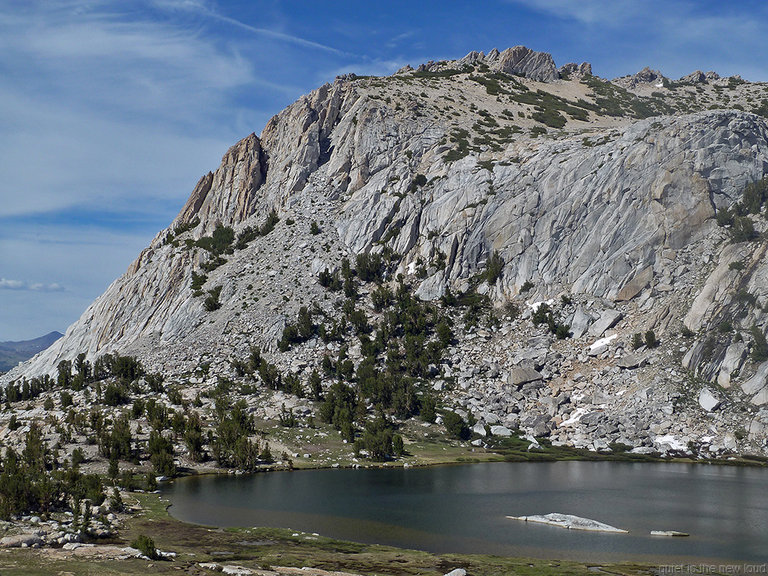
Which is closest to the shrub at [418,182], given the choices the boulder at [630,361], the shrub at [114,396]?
Answer: the boulder at [630,361]

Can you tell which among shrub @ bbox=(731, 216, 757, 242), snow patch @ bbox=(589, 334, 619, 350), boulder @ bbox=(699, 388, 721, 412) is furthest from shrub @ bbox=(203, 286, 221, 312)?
shrub @ bbox=(731, 216, 757, 242)

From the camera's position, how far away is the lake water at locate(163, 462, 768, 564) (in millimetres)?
48688

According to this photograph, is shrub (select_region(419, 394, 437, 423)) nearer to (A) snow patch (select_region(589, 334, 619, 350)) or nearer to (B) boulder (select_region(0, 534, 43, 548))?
(A) snow patch (select_region(589, 334, 619, 350))

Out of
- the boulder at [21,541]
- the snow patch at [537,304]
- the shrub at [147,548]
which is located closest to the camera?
the shrub at [147,548]

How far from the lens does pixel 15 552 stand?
129ft

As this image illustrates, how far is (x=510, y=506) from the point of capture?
63.0 m

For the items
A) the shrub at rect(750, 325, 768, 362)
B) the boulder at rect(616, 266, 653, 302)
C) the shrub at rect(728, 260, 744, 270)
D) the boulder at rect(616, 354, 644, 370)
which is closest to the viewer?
the shrub at rect(750, 325, 768, 362)

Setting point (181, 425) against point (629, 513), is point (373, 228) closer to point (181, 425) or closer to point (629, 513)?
point (181, 425)

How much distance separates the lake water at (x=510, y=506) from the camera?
48.7 meters

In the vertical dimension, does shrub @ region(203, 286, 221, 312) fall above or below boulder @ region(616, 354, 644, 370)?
above

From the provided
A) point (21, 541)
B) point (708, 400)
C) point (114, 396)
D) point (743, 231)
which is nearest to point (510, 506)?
point (21, 541)

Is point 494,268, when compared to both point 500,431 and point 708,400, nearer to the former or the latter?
point 500,431

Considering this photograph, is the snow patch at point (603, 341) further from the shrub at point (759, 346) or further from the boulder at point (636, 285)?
the shrub at point (759, 346)

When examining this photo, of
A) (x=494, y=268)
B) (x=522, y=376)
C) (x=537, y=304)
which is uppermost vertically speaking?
(x=494, y=268)
